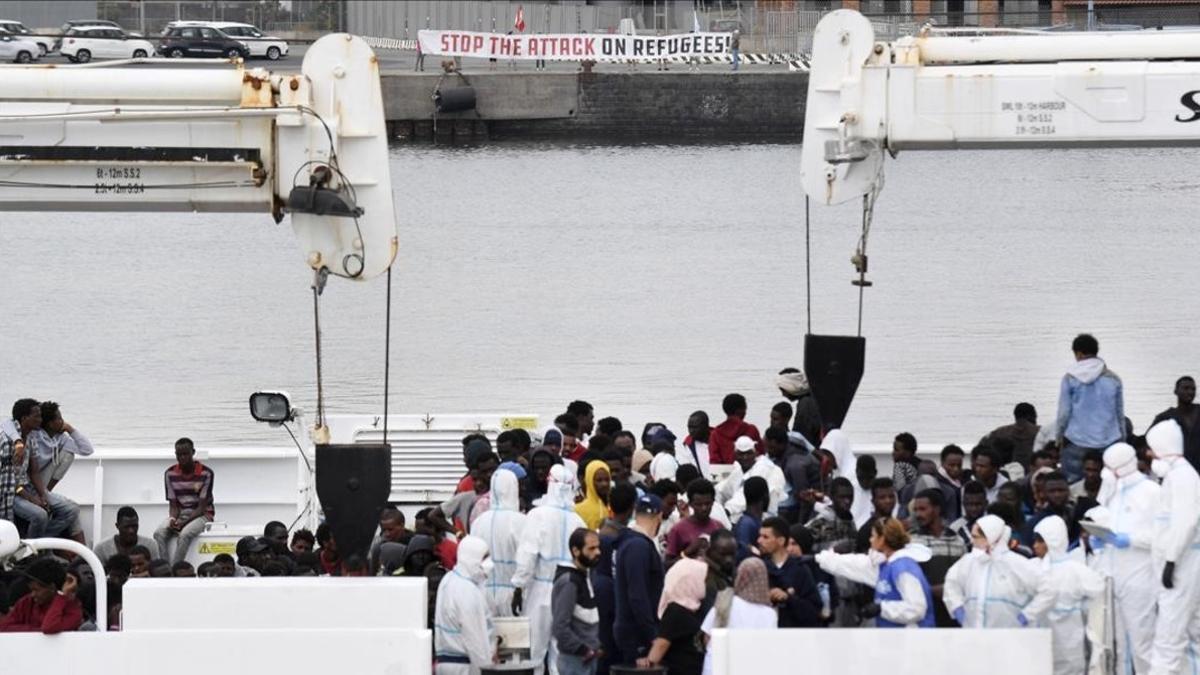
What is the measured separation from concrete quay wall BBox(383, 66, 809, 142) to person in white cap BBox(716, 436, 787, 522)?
147 ft

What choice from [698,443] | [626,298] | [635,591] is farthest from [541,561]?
[626,298]

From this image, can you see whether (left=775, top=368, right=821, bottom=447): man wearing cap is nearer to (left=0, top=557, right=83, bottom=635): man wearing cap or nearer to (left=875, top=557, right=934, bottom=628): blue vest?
(left=875, top=557, right=934, bottom=628): blue vest

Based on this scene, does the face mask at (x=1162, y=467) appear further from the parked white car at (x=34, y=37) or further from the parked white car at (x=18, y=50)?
the parked white car at (x=34, y=37)

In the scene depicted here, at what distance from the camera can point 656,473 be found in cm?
1260

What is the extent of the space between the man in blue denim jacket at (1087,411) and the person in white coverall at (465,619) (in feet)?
15.9

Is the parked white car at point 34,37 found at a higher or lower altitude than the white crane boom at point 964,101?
higher

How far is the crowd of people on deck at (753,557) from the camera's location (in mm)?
9875

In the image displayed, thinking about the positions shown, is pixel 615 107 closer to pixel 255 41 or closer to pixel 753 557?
pixel 255 41

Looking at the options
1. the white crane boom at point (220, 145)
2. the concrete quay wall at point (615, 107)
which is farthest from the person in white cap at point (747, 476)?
the concrete quay wall at point (615, 107)

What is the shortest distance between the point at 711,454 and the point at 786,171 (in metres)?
39.4

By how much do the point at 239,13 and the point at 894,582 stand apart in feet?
229

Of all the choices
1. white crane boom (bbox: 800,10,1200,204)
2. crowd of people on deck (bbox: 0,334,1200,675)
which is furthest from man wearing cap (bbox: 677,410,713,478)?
white crane boom (bbox: 800,10,1200,204)

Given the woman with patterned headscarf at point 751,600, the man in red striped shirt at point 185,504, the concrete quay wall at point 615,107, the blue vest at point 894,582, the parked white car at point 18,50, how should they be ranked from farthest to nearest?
the parked white car at point 18,50
the concrete quay wall at point 615,107
the man in red striped shirt at point 185,504
the blue vest at point 894,582
the woman with patterned headscarf at point 751,600

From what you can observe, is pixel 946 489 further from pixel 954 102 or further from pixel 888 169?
pixel 888 169
